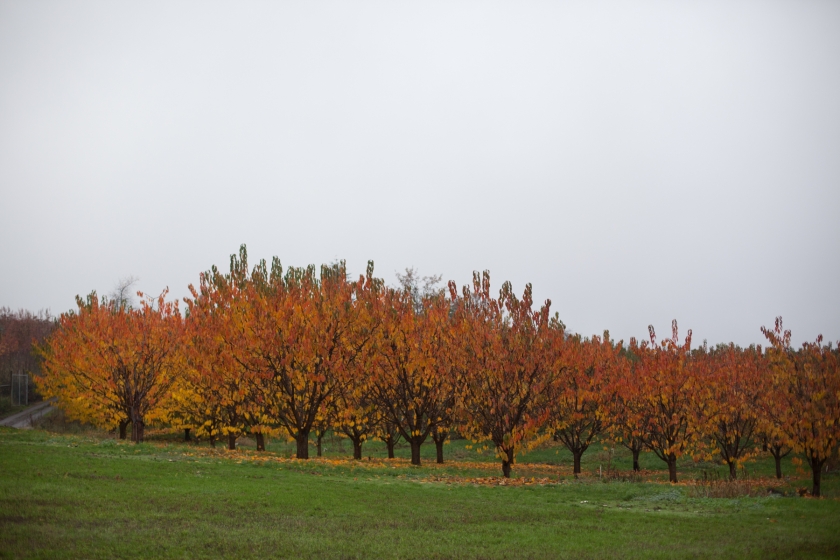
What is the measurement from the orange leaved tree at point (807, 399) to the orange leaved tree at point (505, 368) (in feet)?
27.4

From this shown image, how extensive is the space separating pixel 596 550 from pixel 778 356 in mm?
14937

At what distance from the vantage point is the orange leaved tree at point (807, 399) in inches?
826

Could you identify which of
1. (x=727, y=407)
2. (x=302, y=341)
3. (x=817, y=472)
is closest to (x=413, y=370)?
(x=302, y=341)

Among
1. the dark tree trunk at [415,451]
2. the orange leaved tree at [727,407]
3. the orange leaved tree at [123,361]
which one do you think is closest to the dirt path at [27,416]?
the orange leaved tree at [123,361]

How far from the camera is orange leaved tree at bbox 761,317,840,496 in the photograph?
21.0m

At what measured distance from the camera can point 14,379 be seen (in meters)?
66.2

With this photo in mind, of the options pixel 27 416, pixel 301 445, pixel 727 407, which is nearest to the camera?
pixel 301 445

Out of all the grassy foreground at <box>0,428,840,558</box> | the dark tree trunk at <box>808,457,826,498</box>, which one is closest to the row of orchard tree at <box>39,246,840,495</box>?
the dark tree trunk at <box>808,457,826,498</box>

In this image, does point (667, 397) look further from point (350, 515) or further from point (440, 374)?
point (350, 515)

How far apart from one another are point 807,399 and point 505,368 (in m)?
10.8

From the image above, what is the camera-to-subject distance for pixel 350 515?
14.7 m

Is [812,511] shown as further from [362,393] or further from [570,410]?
[362,393]

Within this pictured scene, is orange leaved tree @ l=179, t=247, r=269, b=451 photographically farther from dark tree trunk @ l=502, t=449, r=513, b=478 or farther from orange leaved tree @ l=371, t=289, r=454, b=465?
dark tree trunk @ l=502, t=449, r=513, b=478

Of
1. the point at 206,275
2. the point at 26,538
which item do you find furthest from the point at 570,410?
the point at 26,538
